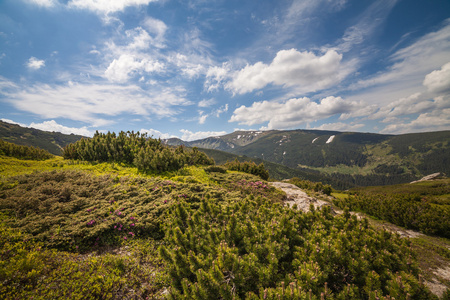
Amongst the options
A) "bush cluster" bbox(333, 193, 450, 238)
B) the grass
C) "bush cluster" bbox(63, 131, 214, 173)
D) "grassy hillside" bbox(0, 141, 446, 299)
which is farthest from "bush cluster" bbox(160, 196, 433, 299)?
"bush cluster" bbox(63, 131, 214, 173)

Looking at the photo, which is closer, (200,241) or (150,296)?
(150,296)

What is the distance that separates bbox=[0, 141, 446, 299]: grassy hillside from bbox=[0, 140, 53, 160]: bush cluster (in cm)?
1286

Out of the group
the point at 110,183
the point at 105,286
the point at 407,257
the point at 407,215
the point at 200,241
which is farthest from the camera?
the point at 110,183

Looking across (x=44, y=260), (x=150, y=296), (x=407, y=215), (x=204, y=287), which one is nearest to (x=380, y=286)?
(x=204, y=287)

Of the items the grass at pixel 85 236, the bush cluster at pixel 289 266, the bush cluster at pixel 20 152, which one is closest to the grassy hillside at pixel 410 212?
the grass at pixel 85 236

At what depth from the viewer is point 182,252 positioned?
6.43 metres

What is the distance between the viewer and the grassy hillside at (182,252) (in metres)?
4.62

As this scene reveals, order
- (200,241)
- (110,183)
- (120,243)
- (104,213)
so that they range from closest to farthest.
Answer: (200,241), (120,243), (104,213), (110,183)

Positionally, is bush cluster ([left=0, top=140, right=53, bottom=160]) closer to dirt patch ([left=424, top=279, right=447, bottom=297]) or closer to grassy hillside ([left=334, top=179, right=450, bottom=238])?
dirt patch ([left=424, top=279, right=447, bottom=297])

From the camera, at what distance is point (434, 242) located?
33.7 feet

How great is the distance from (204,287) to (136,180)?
42.5ft

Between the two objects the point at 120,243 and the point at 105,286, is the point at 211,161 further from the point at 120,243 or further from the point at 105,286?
the point at 105,286

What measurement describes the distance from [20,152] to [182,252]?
92.0 ft

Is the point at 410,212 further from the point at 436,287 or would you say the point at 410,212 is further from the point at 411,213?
the point at 436,287
